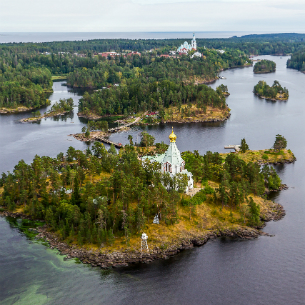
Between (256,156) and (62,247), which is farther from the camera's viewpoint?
(256,156)

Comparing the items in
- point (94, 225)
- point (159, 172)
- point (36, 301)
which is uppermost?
point (159, 172)

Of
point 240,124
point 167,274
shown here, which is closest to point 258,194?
point 167,274

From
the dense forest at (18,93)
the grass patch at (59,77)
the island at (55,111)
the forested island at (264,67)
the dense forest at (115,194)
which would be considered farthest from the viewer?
the forested island at (264,67)

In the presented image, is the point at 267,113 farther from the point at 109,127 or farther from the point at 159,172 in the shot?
the point at 159,172

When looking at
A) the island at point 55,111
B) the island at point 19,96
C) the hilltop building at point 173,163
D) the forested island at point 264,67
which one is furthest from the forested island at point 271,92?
the hilltop building at point 173,163

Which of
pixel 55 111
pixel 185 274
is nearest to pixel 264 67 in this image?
pixel 55 111

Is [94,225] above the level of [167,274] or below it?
above

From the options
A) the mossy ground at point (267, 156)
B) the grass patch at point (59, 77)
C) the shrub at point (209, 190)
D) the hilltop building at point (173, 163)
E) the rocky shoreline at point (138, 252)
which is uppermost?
the grass patch at point (59, 77)

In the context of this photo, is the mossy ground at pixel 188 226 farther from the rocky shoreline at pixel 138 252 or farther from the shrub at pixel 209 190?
the shrub at pixel 209 190
